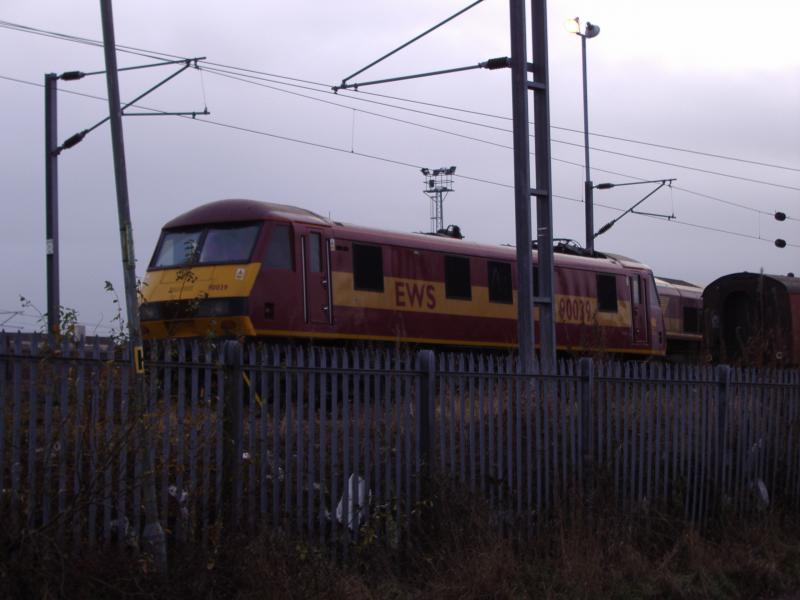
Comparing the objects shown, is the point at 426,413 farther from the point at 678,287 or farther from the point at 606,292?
the point at 678,287

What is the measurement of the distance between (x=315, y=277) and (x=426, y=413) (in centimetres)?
852

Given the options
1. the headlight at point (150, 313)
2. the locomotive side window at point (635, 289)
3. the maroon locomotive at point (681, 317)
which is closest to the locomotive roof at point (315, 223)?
the headlight at point (150, 313)

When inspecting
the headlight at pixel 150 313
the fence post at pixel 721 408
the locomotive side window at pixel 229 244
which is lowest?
the fence post at pixel 721 408

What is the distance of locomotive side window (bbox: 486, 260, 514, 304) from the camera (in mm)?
20938

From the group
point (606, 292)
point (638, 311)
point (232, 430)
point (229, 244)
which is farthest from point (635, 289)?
point (232, 430)

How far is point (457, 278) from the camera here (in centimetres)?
2022

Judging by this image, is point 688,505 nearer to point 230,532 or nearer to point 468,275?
point 230,532

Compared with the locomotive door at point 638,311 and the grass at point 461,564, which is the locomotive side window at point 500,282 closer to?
the locomotive door at point 638,311

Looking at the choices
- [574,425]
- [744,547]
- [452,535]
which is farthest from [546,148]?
[452,535]

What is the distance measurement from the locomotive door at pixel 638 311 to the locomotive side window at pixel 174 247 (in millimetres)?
11864

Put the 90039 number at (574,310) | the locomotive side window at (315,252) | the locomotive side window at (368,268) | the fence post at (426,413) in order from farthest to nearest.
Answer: the 90039 number at (574,310) < the locomotive side window at (368,268) < the locomotive side window at (315,252) < the fence post at (426,413)

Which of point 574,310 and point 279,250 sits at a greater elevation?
point 279,250

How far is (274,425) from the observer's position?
25.2 ft

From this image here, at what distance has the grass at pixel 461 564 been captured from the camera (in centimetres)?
645
